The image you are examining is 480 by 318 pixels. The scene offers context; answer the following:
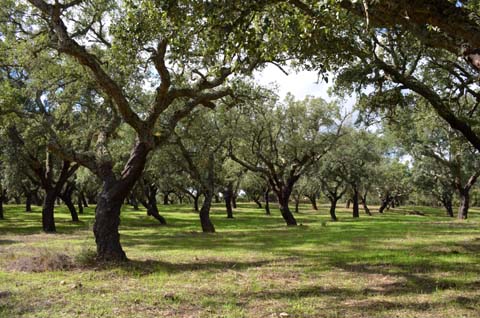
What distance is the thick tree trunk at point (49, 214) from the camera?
23.2 metres

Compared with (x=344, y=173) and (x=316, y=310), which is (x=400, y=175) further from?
(x=316, y=310)

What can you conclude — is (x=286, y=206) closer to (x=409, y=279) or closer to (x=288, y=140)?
(x=288, y=140)

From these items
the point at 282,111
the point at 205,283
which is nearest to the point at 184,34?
the point at 205,283

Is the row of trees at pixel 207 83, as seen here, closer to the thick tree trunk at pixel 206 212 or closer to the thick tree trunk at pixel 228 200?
the thick tree trunk at pixel 206 212

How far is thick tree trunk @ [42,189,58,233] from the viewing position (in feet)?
76.3

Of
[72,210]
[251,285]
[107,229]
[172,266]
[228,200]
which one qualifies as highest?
[228,200]

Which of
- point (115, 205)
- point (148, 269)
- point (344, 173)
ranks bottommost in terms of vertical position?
point (148, 269)

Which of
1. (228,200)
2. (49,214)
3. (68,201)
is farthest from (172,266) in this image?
(228,200)

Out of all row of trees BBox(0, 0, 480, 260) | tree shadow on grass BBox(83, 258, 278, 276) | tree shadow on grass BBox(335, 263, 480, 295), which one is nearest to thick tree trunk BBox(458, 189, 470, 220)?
row of trees BBox(0, 0, 480, 260)

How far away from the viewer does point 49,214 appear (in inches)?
928

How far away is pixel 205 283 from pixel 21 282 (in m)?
3.68

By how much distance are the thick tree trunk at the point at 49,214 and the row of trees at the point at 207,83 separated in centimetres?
8

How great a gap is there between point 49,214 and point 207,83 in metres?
15.7

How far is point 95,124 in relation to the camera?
2050 cm
